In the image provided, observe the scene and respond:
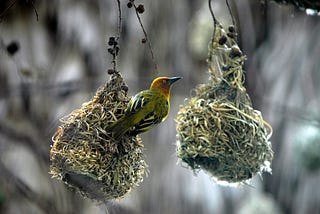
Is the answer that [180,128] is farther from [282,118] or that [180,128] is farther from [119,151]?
[282,118]

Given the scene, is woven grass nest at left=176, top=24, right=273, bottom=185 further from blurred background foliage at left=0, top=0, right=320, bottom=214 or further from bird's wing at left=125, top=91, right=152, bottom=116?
blurred background foliage at left=0, top=0, right=320, bottom=214

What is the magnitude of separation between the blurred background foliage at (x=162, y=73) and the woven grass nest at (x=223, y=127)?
→ 5.98 feet

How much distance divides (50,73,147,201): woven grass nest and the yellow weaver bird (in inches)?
1.9

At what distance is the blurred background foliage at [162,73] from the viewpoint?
18.5 feet


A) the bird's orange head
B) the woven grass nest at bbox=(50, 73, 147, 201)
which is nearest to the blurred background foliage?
the bird's orange head

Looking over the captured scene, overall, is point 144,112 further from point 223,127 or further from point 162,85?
point 223,127

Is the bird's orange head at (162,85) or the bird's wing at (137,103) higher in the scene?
the bird's orange head at (162,85)

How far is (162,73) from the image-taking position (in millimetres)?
5820

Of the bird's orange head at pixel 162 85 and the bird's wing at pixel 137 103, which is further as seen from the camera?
the bird's orange head at pixel 162 85

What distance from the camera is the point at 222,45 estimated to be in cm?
356

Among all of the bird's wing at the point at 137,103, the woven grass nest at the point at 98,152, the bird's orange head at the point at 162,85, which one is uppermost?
the bird's orange head at the point at 162,85

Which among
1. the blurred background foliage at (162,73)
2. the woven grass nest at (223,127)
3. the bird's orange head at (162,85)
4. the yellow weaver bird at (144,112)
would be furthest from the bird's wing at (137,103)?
the blurred background foliage at (162,73)

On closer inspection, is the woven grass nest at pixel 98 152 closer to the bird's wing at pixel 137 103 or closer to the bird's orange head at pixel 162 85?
the bird's wing at pixel 137 103

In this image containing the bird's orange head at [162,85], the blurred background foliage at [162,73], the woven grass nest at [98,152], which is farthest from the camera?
the blurred background foliage at [162,73]
